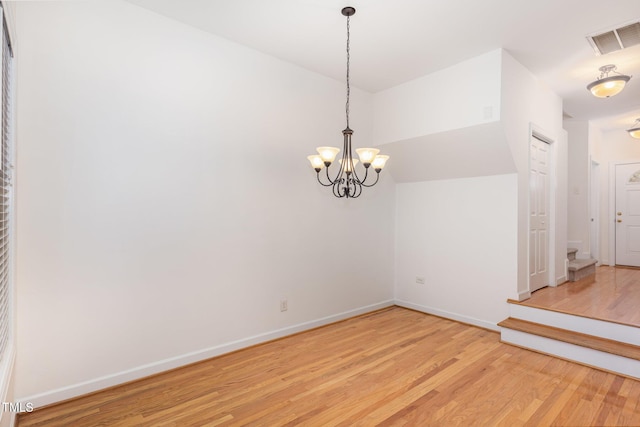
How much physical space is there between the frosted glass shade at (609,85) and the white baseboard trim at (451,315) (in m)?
2.82

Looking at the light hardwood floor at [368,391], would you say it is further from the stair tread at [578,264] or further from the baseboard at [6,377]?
the stair tread at [578,264]

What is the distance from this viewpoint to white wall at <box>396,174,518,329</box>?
380cm

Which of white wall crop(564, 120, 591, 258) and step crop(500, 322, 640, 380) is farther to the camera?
white wall crop(564, 120, 591, 258)

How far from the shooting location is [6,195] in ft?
6.35

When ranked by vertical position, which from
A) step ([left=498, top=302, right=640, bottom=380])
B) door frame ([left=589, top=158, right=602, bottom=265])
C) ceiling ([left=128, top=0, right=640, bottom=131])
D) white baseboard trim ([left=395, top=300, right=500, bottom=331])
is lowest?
white baseboard trim ([left=395, top=300, right=500, bottom=331])

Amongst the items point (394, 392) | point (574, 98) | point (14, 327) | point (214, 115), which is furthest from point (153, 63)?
point (574, 98)

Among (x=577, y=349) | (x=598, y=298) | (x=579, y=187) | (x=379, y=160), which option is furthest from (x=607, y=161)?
(x=379, y=160)

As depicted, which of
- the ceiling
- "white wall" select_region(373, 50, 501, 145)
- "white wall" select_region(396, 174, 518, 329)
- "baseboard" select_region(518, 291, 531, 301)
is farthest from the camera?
"white wall" select_region(396, 174, 518, 329)

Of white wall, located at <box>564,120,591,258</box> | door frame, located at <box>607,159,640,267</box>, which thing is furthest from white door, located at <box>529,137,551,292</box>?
door frame, located at <box>607,159,640,267</box>

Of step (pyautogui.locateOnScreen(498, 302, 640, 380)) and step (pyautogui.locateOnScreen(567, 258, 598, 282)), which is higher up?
step (pyautogui.locateOnScreen(567, 258, 598, 282))

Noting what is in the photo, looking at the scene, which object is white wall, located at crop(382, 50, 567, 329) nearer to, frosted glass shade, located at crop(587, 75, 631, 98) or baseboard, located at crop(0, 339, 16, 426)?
frosted glass shade, located at crop(587, 75, 631, 98)

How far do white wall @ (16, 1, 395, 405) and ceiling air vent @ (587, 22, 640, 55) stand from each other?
2698mm

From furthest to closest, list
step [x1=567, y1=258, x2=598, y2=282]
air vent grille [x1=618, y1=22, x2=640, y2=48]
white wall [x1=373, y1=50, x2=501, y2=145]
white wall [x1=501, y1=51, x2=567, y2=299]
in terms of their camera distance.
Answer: step [x1=567, y1=258, x2=598, y2=282] < white wall [x1=501, y1=51, x2=567, y2=299] < white wall [x1=373, y1=50, x2=501, y2=145] < air vent grille [x1=618, y1=22, x2=640, y2=48]

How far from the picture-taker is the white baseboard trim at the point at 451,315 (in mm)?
3869
